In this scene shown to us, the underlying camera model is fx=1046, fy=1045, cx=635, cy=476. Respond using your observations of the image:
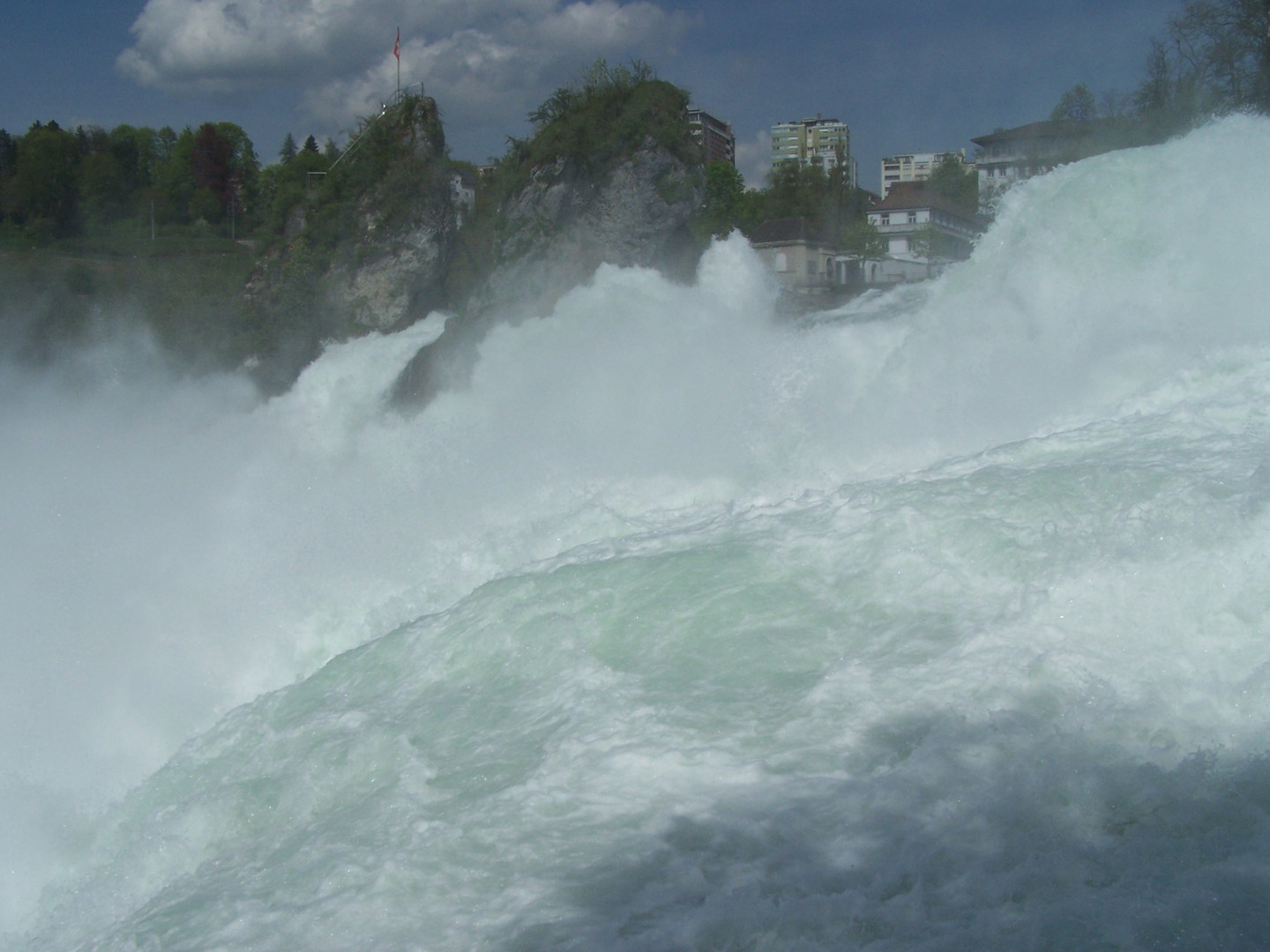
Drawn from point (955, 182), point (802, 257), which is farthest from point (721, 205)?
point (955, 182)

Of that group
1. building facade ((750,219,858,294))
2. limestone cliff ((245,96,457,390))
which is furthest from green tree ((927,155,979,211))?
limestone cliff ((245,96,457,390))

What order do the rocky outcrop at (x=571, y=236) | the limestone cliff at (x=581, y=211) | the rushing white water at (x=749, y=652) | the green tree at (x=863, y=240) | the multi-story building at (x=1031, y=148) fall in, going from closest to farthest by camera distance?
the rushing white water at (x=749, y=652) → the rocky outcrop at (x=571, y=236) → the limestone cliff at (x=581, y=211) → the multi-story building at (x=1031, y=148) → the green tree at (x=863, y=240)

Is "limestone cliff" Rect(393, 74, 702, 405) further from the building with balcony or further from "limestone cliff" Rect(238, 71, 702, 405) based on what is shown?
the building with balcony

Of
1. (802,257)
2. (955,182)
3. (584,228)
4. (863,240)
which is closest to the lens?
(584,228)

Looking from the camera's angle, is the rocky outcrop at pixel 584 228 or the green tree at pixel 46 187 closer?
the rocky outcrop at pixel 584 228

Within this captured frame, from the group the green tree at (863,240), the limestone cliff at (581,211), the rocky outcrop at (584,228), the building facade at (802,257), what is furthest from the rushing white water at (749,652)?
the green tree at (863,240)

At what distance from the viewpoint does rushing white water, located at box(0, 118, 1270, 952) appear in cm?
296

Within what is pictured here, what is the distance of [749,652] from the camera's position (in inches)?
166

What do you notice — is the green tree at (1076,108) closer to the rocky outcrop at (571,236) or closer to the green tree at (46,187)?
the rocky outcrop at (571,236)

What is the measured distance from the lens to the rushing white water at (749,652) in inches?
117

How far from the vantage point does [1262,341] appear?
253 inches

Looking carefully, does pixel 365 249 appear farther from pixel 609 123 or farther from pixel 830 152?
pixel 830 152

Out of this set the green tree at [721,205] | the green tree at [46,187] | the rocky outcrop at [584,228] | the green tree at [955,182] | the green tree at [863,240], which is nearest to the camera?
the rocky outcrop at [584,228]

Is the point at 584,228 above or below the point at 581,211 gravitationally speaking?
below
